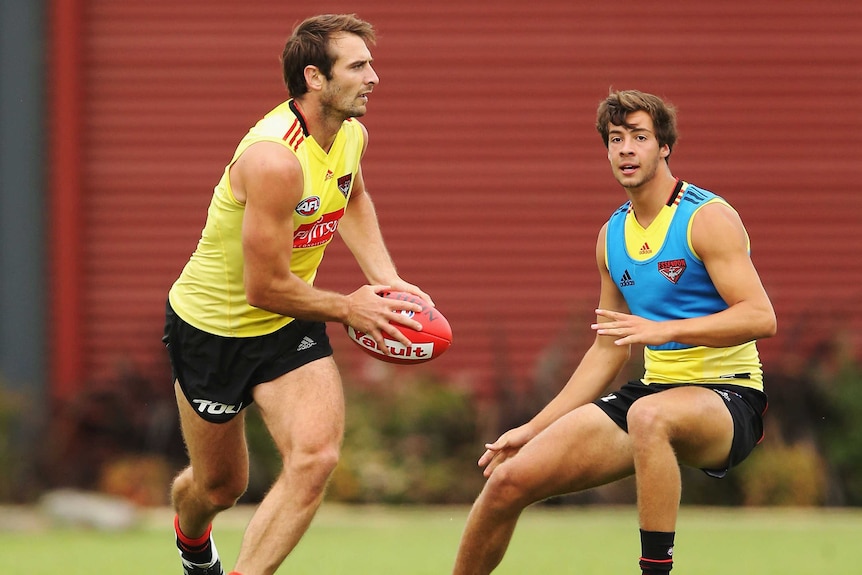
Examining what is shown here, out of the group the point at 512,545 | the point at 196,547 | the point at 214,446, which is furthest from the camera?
the point at 512,545

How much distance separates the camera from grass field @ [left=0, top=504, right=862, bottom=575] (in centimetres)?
841

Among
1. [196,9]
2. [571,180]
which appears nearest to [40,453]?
[196,9]

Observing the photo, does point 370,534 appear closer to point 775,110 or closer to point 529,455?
point 529,455

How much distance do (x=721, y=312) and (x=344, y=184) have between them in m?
1.67

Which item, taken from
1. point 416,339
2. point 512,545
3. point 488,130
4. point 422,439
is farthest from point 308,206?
point 488,130

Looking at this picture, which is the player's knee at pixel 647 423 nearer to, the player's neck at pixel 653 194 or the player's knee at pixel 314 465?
the player's neck at pixel 653 194

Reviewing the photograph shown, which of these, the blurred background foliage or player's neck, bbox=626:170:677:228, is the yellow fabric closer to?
player's neck, bbox=626:170:677:228

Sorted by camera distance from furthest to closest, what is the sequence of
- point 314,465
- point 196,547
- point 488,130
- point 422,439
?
1. point 488,130
2. point 422,439
3. point 196,547
4. point 314,465

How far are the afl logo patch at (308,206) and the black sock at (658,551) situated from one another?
1860 millimetres

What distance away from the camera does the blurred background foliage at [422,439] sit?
11.6 meters

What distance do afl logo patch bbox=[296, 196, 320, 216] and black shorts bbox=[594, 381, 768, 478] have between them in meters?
1.44

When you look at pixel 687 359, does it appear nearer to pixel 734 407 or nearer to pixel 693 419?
pixel 734 407

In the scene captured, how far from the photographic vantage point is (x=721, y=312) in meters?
5.65

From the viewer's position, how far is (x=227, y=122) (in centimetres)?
1284
